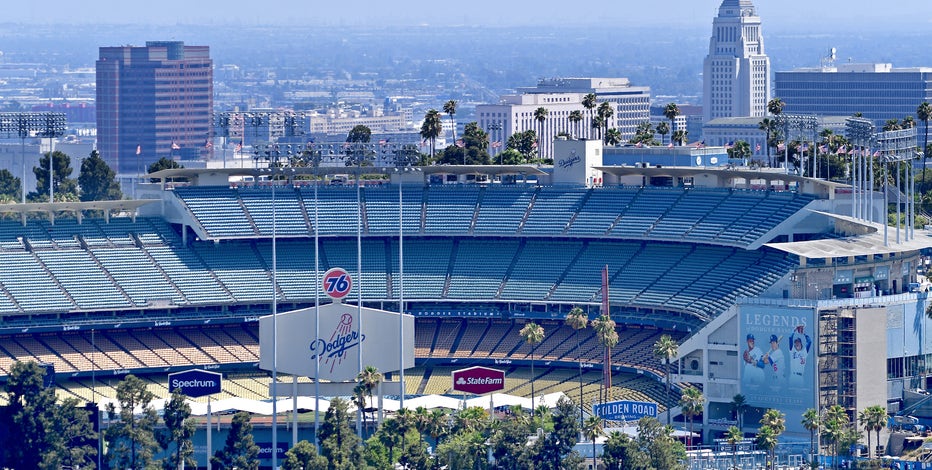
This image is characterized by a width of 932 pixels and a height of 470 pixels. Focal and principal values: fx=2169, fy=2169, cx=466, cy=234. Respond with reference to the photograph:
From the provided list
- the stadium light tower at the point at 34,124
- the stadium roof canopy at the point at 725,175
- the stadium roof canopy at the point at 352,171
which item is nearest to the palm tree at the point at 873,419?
the stadium roof canopy at the point at 725,175

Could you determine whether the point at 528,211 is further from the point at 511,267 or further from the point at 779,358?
the point at 779,358

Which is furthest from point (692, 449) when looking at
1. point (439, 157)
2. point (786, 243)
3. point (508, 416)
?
point (439, 157)

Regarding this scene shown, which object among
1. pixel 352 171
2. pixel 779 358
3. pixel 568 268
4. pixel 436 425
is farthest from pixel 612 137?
pixel 436 425

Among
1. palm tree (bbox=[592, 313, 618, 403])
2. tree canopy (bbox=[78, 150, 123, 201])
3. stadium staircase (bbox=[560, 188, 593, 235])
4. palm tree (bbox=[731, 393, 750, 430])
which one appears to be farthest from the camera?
tree canopy (bbox=[78, 150, 123, 201])

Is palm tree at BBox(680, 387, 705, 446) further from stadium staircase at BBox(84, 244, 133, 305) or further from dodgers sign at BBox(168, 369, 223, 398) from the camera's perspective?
stadium staircase at BBox(84, 244, 133, 305)

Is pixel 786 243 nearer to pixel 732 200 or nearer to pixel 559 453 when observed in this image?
pixel 732 200

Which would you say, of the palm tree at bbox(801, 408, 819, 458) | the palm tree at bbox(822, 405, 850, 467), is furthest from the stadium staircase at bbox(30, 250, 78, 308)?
the palm tree at bbox(822, 405, 850, 467)

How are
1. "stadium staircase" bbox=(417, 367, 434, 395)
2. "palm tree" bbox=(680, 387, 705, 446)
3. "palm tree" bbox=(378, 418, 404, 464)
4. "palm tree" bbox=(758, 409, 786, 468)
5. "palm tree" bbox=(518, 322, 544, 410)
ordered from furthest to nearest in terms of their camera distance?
"stadium staircase" bbox=(417, 367, 434, 395) → "palm tree" bbox=(518, 322, 544, 410) → "palm tree" bbox=(680, 387, 705, 446) → "palm tree" bbox=(758, 409, 786, 468) → "palm tree" bbox=(378, 418, 404, 464)
